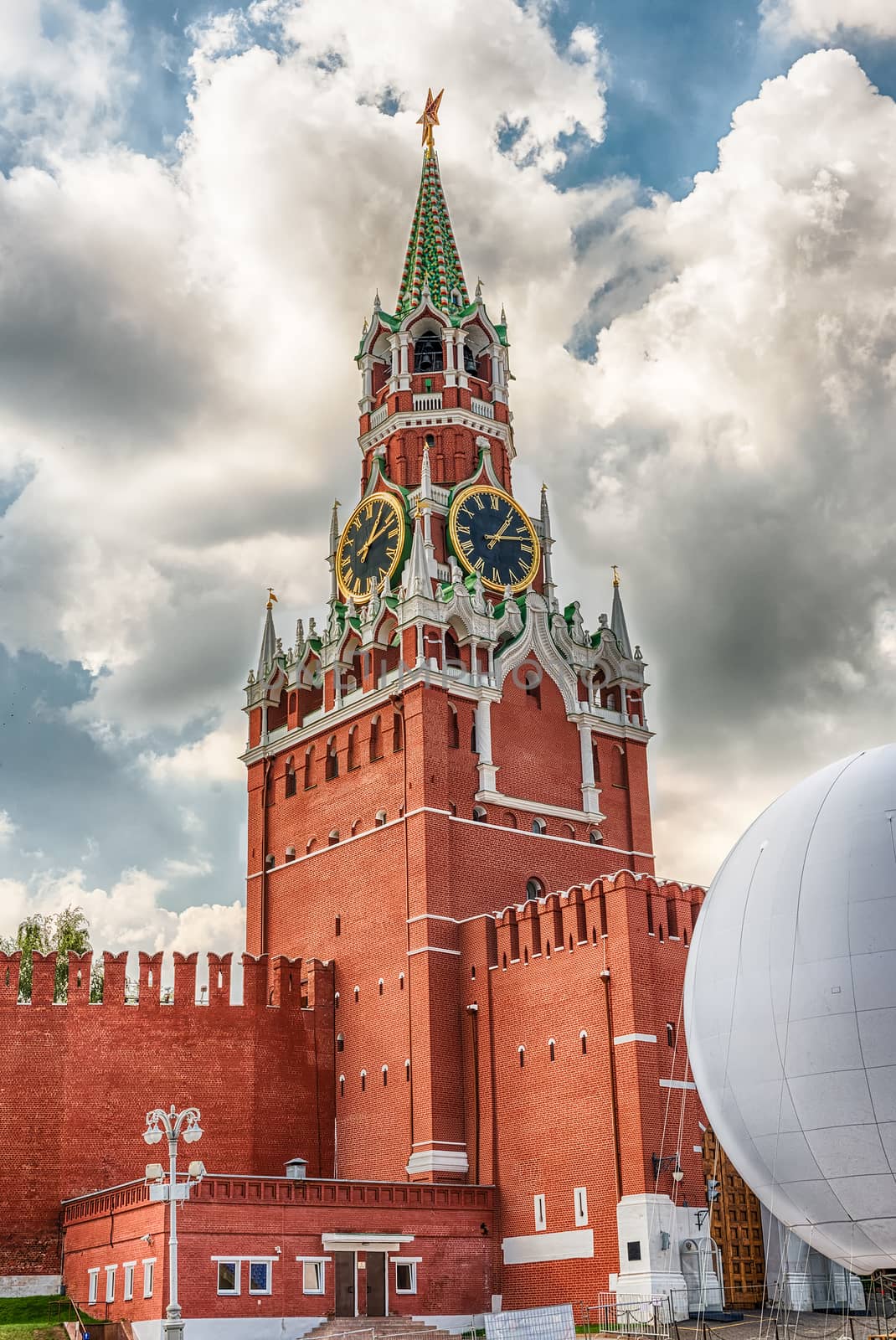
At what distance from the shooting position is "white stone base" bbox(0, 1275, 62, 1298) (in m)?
45.6

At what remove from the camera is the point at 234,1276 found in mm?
40094

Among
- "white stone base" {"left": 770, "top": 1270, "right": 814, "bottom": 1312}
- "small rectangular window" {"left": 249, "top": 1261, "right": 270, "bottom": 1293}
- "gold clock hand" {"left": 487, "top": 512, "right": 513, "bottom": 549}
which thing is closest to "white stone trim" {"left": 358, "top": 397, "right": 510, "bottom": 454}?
"gold clock hand" {"left": 487, "top": 512, "right": 513, "bottom": 549}

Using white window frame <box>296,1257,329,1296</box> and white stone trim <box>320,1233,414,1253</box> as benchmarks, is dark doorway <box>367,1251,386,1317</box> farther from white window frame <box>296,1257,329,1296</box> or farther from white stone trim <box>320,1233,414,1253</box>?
white window frame <box>296,1257,329,1296</box>

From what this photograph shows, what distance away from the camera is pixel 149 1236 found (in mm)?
40688

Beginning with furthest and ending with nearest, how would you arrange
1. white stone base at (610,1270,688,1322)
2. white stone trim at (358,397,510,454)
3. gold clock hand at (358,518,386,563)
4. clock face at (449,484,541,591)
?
white stone trim at (358,397,510,454) → gold clock hand at (358,518,386,563) → clock face at (449,484,541,591) → white stone base at (610,1270,688,1322)

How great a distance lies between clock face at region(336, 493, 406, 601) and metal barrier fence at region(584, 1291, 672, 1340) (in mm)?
26916

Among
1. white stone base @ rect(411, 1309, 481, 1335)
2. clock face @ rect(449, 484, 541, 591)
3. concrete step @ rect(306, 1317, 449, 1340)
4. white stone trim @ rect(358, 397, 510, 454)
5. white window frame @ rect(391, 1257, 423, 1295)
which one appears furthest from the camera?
white stone trim @ rect(358, 397, 510, 454)

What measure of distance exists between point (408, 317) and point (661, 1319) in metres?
40.6

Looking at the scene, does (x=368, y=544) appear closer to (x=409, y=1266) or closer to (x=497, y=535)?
(x=497, y=535)

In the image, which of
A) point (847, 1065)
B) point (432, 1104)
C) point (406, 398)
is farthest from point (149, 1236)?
point (406, 398)

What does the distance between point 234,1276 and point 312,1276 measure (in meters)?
2.34

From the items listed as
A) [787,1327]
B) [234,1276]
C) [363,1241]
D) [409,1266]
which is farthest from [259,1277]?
[787,1327]

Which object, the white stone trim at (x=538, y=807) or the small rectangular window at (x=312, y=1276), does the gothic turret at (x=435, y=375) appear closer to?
the white stone trim at (x=538, y=807)

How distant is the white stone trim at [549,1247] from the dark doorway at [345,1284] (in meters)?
5.36
